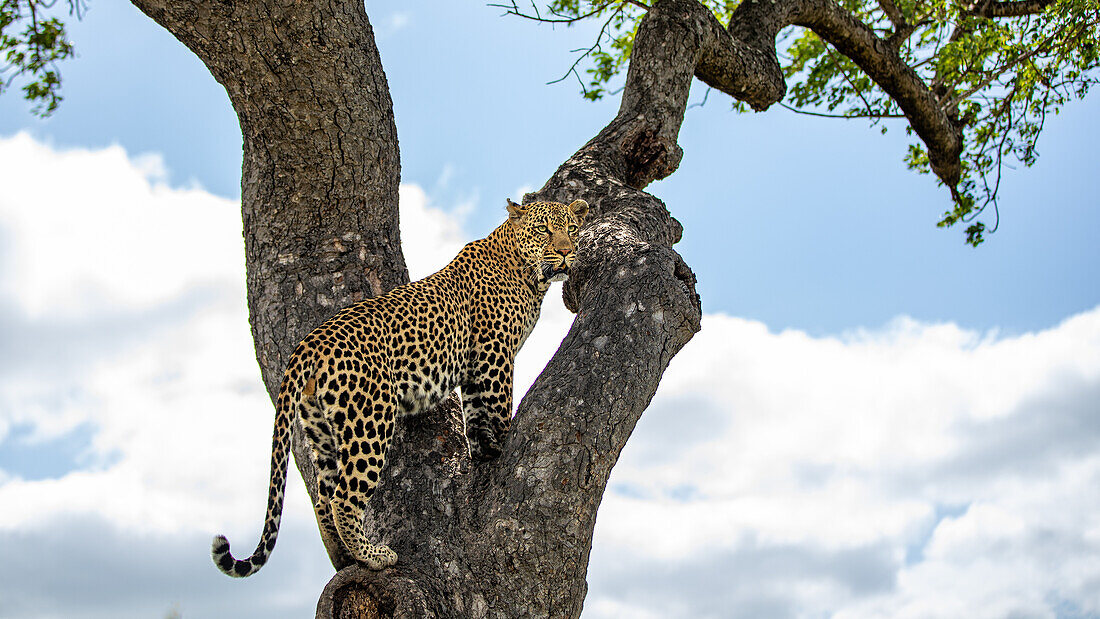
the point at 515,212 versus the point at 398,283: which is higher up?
the point at 515,212

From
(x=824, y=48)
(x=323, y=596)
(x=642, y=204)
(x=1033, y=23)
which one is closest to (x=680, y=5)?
(x=642, y=204)

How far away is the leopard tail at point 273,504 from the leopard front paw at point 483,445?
985 millimetres

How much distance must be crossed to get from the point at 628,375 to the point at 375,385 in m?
1.27

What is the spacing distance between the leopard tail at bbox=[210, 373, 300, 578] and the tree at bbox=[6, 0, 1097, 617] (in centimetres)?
33

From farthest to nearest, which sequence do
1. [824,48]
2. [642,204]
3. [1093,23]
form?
[824,48] < [1093,23] < [642,204]

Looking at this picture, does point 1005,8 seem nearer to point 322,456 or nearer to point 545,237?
point 545,237

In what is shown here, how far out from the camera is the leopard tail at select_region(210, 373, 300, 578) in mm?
4164

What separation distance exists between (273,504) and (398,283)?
5.94 feet

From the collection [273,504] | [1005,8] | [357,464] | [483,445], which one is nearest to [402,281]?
[483,445]

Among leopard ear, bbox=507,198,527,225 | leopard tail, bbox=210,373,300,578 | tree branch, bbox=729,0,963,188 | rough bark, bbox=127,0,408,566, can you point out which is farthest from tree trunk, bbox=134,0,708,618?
tree branch, bbox=729,0,963,188

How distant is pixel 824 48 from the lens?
36.0 feet

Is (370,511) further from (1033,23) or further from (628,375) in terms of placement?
(1033,23)

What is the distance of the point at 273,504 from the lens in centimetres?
434

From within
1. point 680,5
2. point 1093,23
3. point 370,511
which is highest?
point 1093,23
